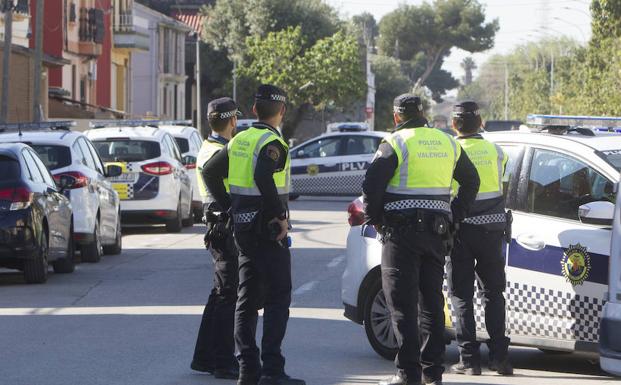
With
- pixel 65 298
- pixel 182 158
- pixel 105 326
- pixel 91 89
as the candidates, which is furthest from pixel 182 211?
pixel 91 89

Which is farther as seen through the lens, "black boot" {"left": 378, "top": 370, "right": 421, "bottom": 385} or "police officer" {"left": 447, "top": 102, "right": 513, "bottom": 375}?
"police officer" {"left": 447, "top": 102, "right": 513, "bottom": 375}

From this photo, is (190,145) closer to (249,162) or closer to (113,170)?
(113,170)

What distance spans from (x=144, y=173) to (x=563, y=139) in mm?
14263

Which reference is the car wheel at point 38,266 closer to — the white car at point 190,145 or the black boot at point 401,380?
the black boot at point 401,380

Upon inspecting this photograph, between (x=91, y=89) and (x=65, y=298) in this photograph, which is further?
(x=91, y=89)

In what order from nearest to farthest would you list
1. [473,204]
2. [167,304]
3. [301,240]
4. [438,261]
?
[438,261]
[473,204]
[167,304]
[301,240]

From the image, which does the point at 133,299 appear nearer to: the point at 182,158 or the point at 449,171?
the point at 449,171

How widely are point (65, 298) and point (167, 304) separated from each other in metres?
1.20

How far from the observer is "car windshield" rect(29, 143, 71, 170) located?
18.7 m

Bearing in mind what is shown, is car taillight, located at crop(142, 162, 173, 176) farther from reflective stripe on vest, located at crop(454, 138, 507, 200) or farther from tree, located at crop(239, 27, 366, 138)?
tree, located at crop(239, 27, 366, 138)

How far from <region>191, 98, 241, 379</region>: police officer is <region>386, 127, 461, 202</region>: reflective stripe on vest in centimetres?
120

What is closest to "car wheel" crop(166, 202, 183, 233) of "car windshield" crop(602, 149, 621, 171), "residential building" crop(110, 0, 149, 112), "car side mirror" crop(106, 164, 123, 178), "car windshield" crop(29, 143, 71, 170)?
"car side mirror" crop(106, 164, 123, 178)

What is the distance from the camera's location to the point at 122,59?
59.6 metres

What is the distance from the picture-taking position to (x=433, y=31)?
11094 centimetres
